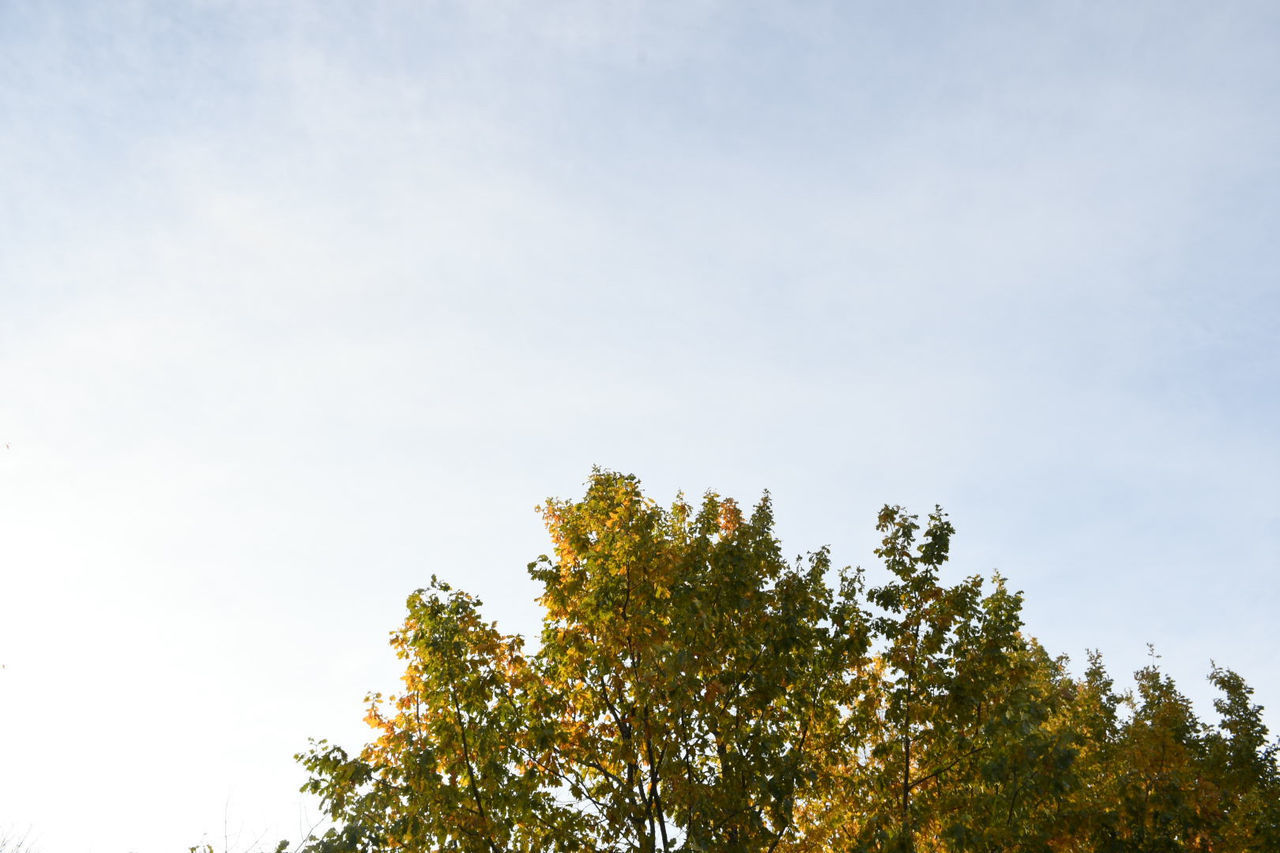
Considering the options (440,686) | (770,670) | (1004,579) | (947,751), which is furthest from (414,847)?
(1004,579)

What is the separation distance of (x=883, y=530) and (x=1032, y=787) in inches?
179

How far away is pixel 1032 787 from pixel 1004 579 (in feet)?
11.8

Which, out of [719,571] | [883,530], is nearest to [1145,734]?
[883,530]

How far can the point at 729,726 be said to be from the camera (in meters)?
13.2

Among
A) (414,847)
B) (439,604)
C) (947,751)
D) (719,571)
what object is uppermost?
(719,571)

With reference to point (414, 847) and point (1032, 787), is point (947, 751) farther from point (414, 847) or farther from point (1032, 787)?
point (414, 847)

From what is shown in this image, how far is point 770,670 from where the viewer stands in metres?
13.2

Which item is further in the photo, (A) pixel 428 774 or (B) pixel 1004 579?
(B) pixel 1004 579

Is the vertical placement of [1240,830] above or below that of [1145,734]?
below

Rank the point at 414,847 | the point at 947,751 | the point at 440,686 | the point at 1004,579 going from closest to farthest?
the point at 414,847 → the point at 440,686 → the point at 947,751 → the point at 1004,579

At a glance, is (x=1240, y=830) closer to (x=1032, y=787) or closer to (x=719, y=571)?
(x=1032, y=787)

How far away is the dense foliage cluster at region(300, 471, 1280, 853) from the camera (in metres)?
11.9

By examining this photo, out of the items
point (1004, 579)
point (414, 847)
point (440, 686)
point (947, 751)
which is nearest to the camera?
point (414, 847)

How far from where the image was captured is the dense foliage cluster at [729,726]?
11859 mm
